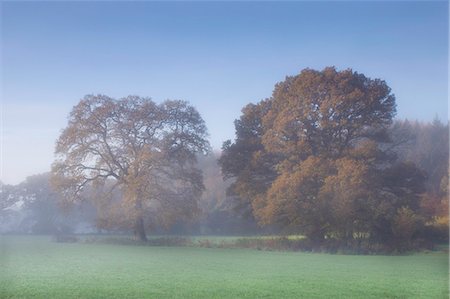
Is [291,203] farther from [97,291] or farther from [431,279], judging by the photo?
[97,291]

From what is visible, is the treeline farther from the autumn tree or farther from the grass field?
the grass field

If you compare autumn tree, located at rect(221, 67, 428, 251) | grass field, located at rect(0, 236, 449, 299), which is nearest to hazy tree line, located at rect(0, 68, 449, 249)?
autumn tree, located at rect(221, 67, 428, 251)

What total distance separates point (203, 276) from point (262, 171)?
1302 cm

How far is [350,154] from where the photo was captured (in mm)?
22953

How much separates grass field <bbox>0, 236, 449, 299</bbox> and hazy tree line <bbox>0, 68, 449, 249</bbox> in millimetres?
3180

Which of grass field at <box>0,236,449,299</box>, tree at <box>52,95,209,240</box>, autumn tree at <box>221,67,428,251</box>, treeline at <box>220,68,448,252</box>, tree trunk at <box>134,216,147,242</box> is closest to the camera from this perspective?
grass field at <box>0,236,449,299</box>

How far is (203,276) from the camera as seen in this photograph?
42.1 feet

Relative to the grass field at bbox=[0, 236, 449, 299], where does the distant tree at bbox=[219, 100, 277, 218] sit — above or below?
above

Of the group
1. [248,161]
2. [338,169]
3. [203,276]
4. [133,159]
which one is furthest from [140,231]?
[203,276]

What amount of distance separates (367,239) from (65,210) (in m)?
13.4

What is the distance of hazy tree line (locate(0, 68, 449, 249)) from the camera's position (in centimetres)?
2188

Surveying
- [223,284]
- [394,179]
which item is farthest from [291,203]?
[223,284]

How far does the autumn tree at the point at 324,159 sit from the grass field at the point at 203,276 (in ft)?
11.4

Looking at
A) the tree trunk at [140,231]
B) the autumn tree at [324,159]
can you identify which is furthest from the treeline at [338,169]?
the tree trunk at [140,231]
